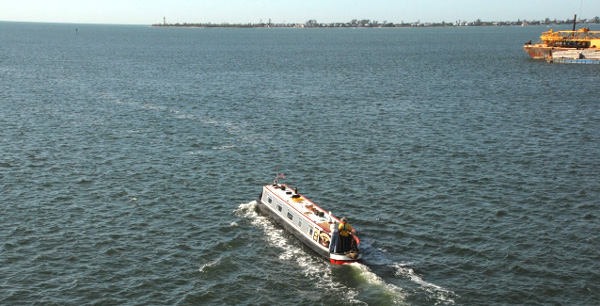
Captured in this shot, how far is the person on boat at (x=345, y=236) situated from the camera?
45.0 meters

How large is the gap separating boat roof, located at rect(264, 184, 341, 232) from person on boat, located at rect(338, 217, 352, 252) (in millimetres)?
1643

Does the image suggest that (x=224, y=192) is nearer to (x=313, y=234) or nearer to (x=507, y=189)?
(x=313, y=234)

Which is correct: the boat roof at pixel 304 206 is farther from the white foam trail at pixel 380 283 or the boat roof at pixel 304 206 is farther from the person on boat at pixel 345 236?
the white foam trail at pixel 380 283

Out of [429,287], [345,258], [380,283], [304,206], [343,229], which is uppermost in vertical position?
[343,229]

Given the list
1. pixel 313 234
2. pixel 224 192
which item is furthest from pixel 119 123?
pixel 313 234

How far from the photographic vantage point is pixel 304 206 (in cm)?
5162

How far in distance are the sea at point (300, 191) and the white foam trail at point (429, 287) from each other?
17 centimetres

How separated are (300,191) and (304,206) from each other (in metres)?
10.5

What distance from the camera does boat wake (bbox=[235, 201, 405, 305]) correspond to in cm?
4053

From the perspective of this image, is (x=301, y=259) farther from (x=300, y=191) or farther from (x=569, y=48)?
(x=569, y=48)

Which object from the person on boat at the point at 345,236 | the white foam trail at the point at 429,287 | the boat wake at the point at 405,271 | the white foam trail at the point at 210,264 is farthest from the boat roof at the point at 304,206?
the white foam trail at the point at 210,264

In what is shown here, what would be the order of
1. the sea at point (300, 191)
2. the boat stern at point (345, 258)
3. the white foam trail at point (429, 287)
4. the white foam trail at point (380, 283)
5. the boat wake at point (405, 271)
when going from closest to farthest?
the white foam trail at point (380, 283) → the white foam trail at point (429, 287) → the boat wake at point (405, 271) → the sea at point (300, 191) → the boat stern at point (345, 258)

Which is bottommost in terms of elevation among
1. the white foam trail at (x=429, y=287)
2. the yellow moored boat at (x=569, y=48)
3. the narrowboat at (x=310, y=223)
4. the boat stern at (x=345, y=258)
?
the white foam trail at (x=429, y=287)

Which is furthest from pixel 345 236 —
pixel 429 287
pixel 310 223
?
pixel 429 287
